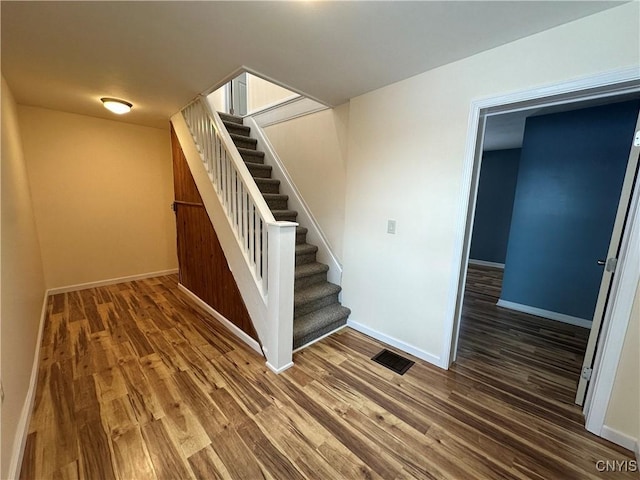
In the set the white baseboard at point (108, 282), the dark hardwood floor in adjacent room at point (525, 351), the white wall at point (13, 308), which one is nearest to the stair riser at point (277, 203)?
the white wall at point (13, 308)

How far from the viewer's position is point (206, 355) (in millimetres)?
2260

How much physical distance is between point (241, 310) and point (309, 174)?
1752mm

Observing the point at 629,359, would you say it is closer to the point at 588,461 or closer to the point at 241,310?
the point at 588,461

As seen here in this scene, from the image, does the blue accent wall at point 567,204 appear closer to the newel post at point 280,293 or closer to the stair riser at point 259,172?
the newel post at point 280,293

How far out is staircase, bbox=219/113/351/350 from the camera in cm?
253

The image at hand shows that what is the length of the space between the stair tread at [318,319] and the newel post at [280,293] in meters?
0.30

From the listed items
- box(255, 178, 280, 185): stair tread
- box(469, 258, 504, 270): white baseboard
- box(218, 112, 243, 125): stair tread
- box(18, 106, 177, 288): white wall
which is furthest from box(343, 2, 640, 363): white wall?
box(469, 258, 504, 270): white baseboard

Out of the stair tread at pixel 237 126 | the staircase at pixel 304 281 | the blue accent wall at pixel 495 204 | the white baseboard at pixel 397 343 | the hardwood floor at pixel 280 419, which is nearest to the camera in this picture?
the hardwood floor at pixel 280 419

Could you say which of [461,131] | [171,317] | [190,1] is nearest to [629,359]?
[461,131]

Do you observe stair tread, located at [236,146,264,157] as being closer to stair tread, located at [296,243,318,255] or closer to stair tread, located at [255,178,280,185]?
stair tread, located at [255,178,280,185]

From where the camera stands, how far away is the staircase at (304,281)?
253 cm

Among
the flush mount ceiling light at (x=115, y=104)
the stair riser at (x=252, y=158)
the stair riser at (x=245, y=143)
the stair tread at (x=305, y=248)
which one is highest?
the flush mount ceiling light at (x=115, y=104)

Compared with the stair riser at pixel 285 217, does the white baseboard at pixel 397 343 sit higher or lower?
lower

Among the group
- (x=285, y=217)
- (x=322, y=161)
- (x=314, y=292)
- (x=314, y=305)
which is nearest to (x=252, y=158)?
(x=285, y=217)
